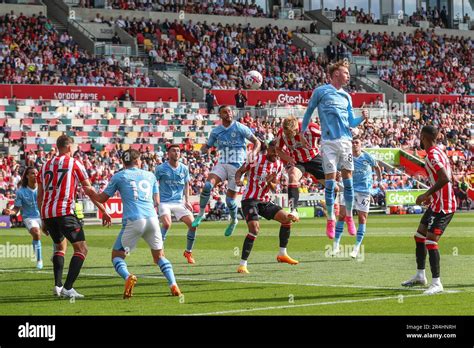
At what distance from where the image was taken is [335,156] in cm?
1689

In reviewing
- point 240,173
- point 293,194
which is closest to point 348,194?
point 293,194

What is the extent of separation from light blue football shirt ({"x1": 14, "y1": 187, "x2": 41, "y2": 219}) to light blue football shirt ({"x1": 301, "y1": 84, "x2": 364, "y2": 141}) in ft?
21.7

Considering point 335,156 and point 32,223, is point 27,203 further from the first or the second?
point 335,156

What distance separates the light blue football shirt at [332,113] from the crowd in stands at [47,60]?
3448cm

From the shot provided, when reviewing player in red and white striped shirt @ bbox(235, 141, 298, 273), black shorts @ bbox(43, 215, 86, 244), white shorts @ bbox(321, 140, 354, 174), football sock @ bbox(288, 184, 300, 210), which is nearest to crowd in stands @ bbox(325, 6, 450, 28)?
football sock @ bbox(288, 184, 300, 210)

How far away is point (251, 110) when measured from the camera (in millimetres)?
51438

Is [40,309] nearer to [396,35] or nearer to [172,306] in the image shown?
[172,306]

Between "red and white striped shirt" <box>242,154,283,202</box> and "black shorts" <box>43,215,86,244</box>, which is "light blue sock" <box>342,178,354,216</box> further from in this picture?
"black shorts" <box>43,215,86,244</box>

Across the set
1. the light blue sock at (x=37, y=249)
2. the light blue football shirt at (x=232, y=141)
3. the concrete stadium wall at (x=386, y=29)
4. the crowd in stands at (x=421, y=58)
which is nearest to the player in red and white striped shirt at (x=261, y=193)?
the light blue football shirt at (x=232, y=141)

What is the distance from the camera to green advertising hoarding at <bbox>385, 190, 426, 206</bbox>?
4872cm

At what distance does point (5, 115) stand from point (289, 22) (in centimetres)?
2795

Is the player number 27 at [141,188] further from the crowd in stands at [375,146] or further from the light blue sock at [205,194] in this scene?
the crowd in stands at [375,146]

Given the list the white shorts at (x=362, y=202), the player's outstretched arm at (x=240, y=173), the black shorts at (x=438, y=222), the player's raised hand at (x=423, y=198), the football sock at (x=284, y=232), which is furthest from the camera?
the white shorts at (x=362, y=202)

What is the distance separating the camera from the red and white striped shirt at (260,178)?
17609mm
